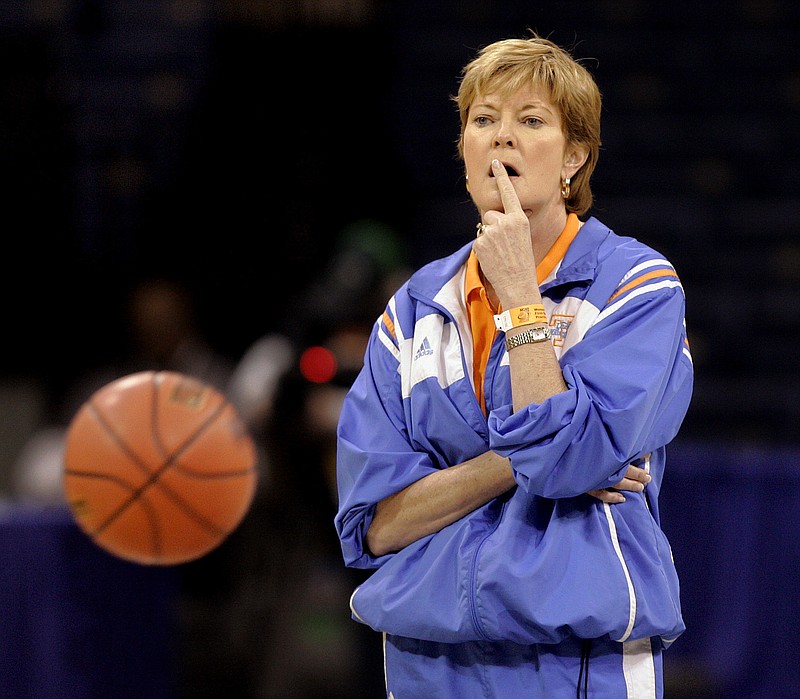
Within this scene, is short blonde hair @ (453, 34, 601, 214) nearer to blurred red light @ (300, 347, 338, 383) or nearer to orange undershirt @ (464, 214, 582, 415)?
orange undershirt @ (464, 214, 582, 415)

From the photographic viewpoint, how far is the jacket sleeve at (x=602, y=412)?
6.24ft

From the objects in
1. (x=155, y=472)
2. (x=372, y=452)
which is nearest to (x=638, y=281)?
(x=372, y=452)

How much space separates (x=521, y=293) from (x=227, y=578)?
10.7ft

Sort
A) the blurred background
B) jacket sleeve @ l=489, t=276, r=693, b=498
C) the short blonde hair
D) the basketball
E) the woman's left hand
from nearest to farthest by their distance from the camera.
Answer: jacket sleeve @ l=489, t=276, r=693, b=498 → the woman's left hand → the short blonde hair → the basketball → the blurred background

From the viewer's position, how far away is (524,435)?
1.90m

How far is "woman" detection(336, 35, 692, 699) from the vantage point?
6.38ft

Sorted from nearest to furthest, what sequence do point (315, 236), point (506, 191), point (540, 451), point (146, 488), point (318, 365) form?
point (540, 451) < point (506, 191) < point (146, 488) < point (318, 365) < point (315, 236)

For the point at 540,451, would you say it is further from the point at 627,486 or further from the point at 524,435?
the point at 627,486

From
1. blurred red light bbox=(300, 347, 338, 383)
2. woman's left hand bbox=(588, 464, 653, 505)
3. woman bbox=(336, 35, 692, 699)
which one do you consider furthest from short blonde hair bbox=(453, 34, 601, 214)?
blurred red light bbox=(300, 347, 338, 383)

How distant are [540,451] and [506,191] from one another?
493 millimetres

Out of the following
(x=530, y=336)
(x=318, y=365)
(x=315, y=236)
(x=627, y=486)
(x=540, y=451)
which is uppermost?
(x=530, y=336)

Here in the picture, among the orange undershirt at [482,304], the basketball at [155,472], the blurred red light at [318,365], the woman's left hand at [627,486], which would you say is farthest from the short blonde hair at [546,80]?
the blurred red light at [318,365]

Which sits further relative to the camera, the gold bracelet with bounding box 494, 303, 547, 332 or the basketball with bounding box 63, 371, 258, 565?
the basketball with bounding box 63, 371, 258, 565

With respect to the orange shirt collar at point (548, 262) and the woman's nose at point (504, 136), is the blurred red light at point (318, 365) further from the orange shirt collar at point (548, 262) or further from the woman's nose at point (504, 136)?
the woman's nose at point (504, 136)
